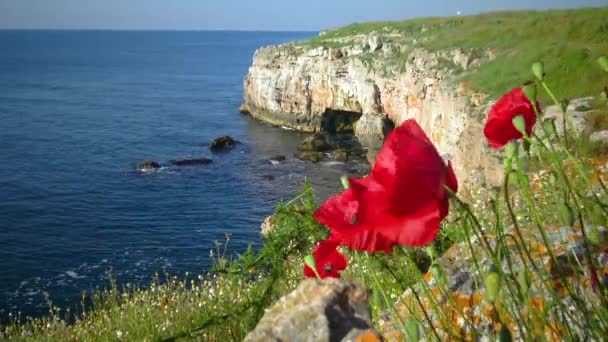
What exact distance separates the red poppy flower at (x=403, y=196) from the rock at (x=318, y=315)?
0.81 m

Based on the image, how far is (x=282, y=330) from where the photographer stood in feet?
7.38

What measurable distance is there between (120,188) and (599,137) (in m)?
28.4

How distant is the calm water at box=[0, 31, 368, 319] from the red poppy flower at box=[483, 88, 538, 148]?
29.1 ft

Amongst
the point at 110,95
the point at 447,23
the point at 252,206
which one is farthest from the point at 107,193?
the point at 110,95

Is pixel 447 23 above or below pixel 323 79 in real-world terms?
above

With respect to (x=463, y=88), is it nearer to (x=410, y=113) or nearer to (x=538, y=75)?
(x=410, y=113)

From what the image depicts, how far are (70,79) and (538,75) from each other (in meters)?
95.4

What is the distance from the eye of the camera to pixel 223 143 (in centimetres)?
4478

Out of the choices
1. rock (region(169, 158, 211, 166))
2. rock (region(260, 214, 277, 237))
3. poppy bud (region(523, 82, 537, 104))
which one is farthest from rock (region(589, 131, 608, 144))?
rock (region(169, 158, 211, 166))

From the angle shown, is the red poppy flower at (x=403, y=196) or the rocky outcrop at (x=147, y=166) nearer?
the red poppy flower at (x=403, y=196)

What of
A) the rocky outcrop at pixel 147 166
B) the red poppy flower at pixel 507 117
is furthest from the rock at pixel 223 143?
the red poppy flower at pixel 507 117

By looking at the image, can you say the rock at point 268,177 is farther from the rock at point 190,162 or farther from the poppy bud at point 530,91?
the poppy bud at point 530,91

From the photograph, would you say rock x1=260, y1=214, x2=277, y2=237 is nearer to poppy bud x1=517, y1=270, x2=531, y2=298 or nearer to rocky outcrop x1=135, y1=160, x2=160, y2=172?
poppy bud x1=517, y1=270, x2=531, y2=298

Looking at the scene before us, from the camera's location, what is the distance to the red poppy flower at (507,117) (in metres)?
1.98
